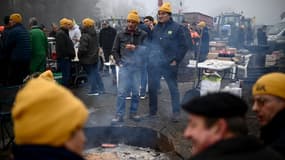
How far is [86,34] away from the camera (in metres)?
9.27

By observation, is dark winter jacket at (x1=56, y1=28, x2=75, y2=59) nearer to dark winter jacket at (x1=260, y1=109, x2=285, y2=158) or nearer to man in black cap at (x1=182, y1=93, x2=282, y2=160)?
dark winter jacket at (x1=260, y1=109, x2=285, y2=158)

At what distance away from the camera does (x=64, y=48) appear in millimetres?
9508

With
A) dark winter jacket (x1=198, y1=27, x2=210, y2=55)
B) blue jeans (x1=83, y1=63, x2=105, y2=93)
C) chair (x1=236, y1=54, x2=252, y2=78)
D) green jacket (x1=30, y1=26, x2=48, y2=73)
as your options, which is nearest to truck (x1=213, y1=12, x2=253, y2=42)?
dark winter jacket (x1=198, y1=27, x2=210, y2=55)

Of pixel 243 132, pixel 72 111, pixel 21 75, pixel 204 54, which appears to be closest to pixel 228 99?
pixel 243 132

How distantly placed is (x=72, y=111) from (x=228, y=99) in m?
0.81

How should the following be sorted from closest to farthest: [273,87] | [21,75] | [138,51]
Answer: [273,87] < [138,51] < [21,75]

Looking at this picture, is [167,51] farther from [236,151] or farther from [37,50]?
[236,151]

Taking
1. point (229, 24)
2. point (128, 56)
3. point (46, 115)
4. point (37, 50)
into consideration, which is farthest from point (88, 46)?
point (229, 24)

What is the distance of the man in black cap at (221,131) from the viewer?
5.79 ft

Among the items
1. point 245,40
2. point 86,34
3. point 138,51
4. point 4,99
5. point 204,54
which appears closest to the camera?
point 4,99

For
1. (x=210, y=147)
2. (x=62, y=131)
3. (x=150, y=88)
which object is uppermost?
(x=62, y=131)

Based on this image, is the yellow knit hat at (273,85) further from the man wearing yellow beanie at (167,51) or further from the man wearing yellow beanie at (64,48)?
the man wearing yellow beanie at (64,48)

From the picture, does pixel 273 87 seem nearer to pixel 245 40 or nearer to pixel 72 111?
pixel 72 111

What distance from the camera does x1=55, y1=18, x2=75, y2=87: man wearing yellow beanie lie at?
9.40 metres
